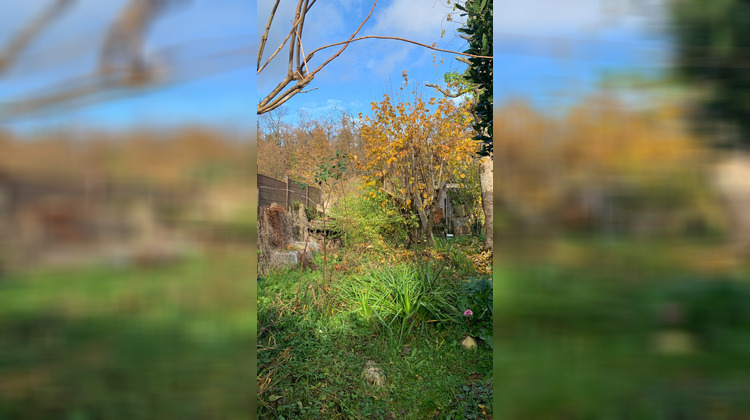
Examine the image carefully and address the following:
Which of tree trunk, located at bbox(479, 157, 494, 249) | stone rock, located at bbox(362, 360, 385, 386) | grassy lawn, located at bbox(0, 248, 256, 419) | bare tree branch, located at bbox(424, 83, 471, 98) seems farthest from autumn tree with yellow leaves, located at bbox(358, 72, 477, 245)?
grassy lawn, located at bbox(0, 248, 256, 419)

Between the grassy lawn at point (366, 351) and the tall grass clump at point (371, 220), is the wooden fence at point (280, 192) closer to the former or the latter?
the tall grass clump at point (371, 220)

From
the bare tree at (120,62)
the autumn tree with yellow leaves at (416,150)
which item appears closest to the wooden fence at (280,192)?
the autumn tree with yellow leaves at (416,150)

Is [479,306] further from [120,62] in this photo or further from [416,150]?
[416,150]

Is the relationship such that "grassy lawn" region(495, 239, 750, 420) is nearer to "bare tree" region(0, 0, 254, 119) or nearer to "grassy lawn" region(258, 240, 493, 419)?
"bare tree" region(0, 0, 254, 119)

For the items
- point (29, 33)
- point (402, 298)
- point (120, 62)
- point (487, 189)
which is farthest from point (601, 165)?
point (487, 189)

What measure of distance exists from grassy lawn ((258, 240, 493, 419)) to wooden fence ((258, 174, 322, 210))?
1386mm

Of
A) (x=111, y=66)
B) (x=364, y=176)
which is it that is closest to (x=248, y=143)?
(x=111, y=66)

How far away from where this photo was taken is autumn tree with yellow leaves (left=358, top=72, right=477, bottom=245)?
5.82 metres

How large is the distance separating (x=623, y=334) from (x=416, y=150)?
5.56m

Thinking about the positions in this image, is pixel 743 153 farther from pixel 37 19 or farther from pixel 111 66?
pixel 37 19

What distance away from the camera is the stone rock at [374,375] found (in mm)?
2477

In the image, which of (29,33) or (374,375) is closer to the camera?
(29,33)

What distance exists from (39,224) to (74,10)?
413mm

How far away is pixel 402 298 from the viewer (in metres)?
3.27
